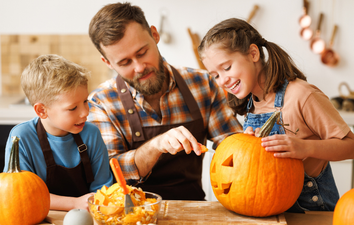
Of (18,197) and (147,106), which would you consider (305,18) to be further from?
(18,197)

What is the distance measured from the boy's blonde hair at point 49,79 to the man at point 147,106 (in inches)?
10.5

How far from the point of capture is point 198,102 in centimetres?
162

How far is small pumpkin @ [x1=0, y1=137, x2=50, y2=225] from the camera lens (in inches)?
34.8

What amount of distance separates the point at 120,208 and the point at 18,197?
0.28 m

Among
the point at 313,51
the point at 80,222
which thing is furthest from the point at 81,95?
the point at 313,51

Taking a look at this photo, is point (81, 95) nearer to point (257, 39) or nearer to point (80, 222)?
point (80, 222)

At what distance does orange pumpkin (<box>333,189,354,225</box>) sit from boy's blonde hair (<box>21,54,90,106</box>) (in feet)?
2.76

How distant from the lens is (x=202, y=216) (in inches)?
37.7

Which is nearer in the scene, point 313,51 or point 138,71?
point 138,71

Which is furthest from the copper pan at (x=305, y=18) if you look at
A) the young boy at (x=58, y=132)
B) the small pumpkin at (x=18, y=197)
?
the small pumpkin at (x=18, y=197)

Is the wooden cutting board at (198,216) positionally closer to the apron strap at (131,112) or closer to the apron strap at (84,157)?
the apron strap at (84,157)

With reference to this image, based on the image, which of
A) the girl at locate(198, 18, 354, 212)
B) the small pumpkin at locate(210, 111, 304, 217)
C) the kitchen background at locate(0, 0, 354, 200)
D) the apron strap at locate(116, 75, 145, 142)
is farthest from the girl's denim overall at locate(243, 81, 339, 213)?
the kitchen background at locate(0, 0, 354, 200)

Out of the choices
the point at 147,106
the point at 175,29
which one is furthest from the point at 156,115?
the point at 175,29

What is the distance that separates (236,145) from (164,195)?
0.62 meters
